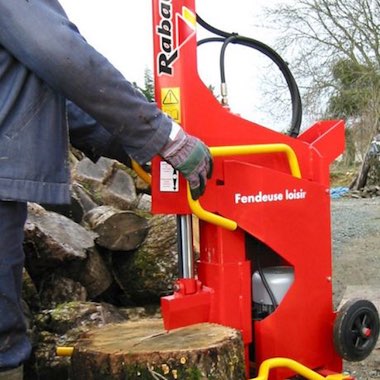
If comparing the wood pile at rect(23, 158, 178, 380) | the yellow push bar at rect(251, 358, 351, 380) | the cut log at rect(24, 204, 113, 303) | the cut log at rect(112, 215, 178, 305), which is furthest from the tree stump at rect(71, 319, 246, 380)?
the cut log at rect(112, 215, 178, 305)

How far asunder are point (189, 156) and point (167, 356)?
683mm

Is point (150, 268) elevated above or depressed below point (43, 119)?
below

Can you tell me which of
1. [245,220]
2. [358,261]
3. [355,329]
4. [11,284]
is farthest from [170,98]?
[358,261]

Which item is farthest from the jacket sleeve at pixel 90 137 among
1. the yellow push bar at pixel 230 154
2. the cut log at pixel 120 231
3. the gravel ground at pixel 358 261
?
the gravel ground at pixel 358 261

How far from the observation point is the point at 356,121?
24.9 meters

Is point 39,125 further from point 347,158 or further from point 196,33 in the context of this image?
point 347,158

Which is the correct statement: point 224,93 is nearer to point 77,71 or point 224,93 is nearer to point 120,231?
point 77,71

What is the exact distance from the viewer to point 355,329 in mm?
2625

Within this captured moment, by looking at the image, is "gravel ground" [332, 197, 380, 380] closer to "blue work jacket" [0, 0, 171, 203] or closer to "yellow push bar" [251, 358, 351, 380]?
"yellow push bar" [251, 358, 351, 380]

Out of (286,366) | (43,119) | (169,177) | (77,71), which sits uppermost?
(77,71)

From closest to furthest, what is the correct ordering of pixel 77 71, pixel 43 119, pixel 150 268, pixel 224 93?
pixel 77 71, pixel 43 119, pixel 224 93, pixel 150 268

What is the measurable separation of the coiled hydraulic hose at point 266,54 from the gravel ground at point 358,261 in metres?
1.53

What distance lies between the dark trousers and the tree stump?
284 millimetres

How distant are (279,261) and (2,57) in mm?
1501
